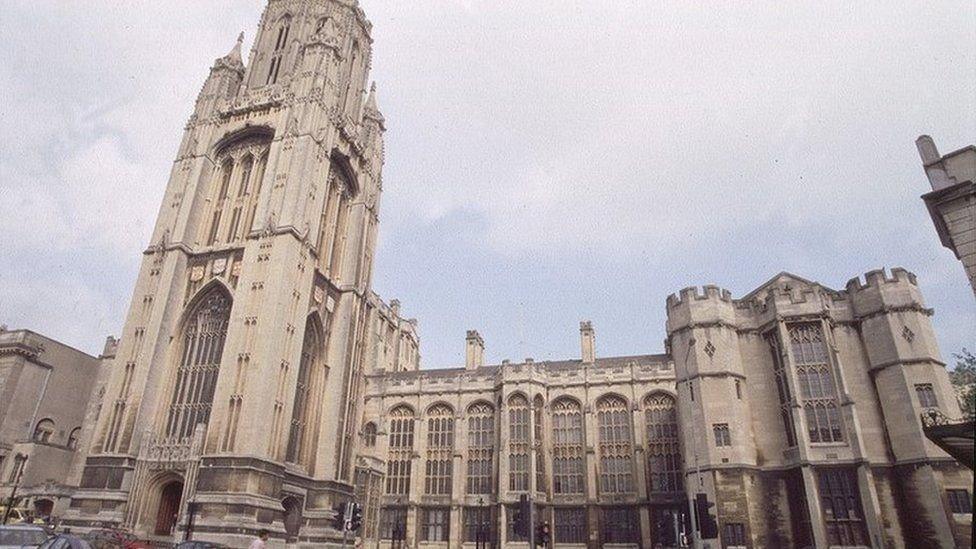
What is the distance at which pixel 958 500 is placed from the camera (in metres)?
24.7

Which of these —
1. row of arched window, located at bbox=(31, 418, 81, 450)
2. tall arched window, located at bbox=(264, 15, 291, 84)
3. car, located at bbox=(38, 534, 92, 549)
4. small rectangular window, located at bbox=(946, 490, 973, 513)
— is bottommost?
car, located at bbox=(38, 534, 92, 549)

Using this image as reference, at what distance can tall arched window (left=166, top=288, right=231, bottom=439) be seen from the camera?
30594 mm

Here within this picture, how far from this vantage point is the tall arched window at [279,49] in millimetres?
41938

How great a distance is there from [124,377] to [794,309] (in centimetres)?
3721

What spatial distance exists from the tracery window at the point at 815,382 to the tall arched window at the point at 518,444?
19099 mm

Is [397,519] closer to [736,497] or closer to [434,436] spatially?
[434,436]

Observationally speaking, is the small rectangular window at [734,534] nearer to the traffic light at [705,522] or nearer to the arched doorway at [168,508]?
the traffic light at [705,522]

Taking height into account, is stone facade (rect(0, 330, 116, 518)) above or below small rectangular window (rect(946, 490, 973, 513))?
above

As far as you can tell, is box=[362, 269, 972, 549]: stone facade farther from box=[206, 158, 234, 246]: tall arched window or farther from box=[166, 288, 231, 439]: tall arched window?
box=[206, 158, 234, 246]: tall arched window

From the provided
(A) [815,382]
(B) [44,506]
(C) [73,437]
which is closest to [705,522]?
(A) [815,382]

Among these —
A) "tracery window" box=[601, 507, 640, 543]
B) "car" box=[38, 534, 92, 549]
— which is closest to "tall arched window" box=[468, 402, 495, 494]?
"tracery window" box=[601, 507, 640, 543]

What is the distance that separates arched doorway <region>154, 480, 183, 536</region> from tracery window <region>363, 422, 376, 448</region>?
17.4 m

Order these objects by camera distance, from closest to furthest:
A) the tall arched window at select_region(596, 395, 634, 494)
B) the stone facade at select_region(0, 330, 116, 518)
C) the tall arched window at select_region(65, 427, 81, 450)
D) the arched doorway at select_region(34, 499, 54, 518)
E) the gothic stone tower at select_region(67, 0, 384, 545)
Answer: the gothic stone tower at select_region(67, 0, 384, 545), the arched doorway at select_region(34, 499, 54, 518), the stone facade at select_region(0, 330, 116, 518), the tall arched window at select_region(596, 395, 634, 494), the tall arched window at select_region(65, 427, 81, 450)

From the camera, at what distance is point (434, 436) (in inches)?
1758
